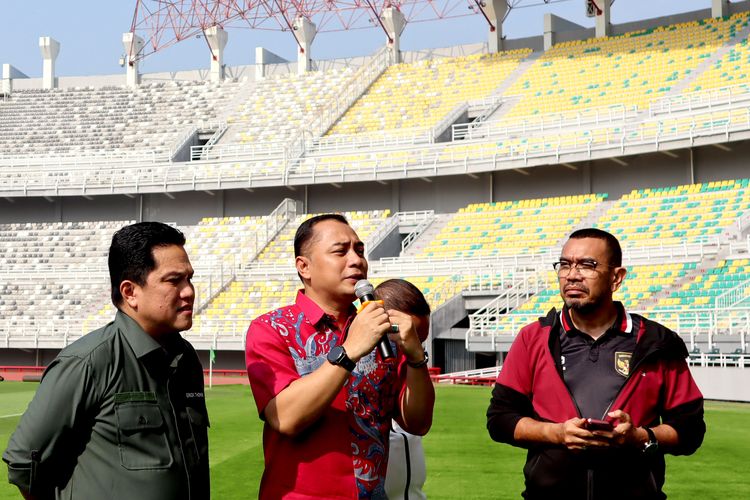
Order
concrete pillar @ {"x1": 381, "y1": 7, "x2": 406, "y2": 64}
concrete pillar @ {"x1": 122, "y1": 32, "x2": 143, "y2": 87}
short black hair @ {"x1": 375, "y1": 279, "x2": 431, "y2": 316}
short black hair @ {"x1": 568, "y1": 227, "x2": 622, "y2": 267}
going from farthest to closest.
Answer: concrete pillar @ {"x1": 122, "y1": 32, "x2": 143, "y2": 87} → concrete pillar @ {"x1": 381, "y1": 7, "x2": 406, "y2": 64} → short black hair @ {"x1": 375, "y1": 279, "x2": 431, "y2": 316} → short black hair @ {"x1": 568, "y1": 227, "x2": 622, "y2": 267}

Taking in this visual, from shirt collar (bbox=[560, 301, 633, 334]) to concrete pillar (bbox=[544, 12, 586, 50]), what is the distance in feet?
147

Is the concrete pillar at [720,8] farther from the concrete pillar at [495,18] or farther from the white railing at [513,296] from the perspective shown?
the white railing at [513,296]

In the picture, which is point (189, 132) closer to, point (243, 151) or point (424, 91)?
point (243, 151)

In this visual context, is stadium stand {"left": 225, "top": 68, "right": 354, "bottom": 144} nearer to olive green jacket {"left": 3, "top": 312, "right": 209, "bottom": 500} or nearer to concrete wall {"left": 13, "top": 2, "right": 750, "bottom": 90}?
concrete wall {"left": 13, "top": 2, "right": 750, "bottom": 90}

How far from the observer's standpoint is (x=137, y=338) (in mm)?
3473

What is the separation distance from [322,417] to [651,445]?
139 centimetres

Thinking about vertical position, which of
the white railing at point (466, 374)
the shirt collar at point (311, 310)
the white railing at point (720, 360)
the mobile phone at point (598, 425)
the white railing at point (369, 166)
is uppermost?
the white railing at point (369, 166)

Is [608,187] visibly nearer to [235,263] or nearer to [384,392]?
[235,263]

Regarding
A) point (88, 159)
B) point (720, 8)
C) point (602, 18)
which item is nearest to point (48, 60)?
point (88, 159)

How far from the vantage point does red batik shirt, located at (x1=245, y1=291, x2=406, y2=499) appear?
360cm

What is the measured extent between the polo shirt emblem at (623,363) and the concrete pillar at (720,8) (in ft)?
143

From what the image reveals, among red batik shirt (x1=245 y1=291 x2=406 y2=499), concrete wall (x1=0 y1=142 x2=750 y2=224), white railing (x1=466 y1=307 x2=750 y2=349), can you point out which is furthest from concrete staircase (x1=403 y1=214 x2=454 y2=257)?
red batik shirt (x1=245 y1=291 x2=406 y2=499)

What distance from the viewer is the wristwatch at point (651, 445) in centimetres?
402

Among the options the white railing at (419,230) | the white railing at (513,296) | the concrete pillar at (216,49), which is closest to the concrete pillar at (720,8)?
the white railing at (419,230)
